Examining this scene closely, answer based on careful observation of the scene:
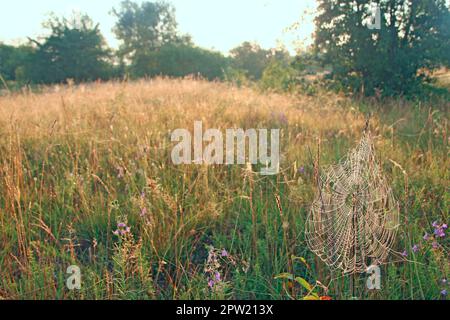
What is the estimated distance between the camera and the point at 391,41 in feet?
21.4

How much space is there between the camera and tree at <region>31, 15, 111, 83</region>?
21078mm

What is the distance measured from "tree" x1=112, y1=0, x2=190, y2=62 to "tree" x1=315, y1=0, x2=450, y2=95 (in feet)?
88.7

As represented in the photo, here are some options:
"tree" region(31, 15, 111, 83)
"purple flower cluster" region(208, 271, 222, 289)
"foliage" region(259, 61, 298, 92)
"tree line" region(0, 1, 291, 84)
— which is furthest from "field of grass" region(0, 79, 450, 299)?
"tree" region(31, 15, 111, 83)

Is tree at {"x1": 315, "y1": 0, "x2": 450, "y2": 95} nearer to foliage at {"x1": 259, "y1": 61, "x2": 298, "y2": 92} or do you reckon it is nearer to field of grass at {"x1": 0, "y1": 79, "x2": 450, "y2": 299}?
foliage at {"x1": 259, "y1": 61, "x2": 298, "y2": 92}

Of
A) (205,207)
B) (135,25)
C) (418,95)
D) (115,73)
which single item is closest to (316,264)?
(205,207)

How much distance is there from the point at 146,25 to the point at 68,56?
43.5 feet

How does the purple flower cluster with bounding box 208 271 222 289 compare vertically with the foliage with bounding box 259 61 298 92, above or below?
below

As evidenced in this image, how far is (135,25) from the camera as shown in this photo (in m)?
32.5

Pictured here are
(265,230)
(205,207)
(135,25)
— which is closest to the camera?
(265,230)

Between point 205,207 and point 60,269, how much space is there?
0.80 meters

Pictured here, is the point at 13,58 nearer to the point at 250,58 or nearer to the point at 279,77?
the point at 250,58
